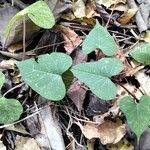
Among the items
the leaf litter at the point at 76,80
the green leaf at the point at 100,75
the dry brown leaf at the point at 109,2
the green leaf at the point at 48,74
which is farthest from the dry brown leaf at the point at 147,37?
the green leaf at the point at 48,74

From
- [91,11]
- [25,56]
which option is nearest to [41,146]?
[25,56]

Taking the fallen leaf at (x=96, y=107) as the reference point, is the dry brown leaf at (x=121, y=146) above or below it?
below

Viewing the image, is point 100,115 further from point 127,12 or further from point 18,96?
point 127,12

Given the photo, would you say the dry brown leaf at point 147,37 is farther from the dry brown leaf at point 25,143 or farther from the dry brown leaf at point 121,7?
the dry brown leaf at point 25,143

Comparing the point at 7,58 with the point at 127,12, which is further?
the point at 127,12

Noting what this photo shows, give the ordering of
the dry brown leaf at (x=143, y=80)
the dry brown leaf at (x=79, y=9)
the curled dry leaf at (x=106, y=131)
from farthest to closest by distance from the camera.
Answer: the dry brown leaf at (x=79, y=9), the dry brown leaf at (x=143, y=80), the curled dry leaf at (x=106, y=131)

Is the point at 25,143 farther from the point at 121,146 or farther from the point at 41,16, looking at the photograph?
the point at 41,16

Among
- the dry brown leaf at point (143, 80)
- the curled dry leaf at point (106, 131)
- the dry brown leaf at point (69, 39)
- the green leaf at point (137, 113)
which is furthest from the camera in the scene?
the dry brown leaf at point (69, 39)

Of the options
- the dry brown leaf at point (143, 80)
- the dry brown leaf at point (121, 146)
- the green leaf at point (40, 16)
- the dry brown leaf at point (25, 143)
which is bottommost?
the dry brown leaf at point (25, 143)
